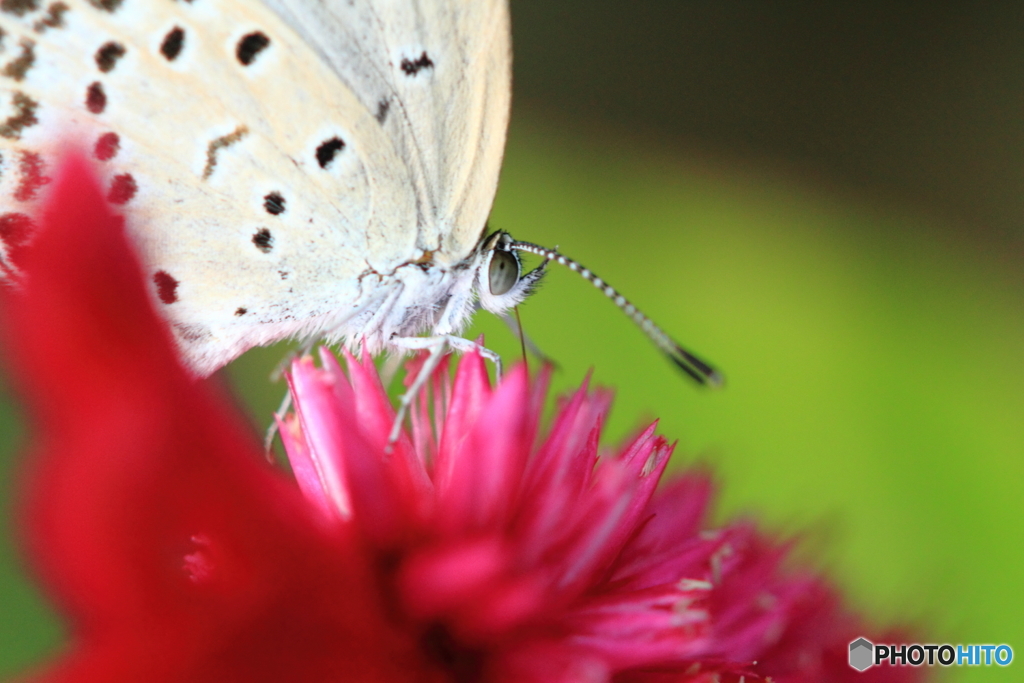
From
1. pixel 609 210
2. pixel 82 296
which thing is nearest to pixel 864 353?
pixel 609 210

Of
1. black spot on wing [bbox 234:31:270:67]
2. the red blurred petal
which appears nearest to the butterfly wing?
black spot on wing [bbox 234:31:270:67]

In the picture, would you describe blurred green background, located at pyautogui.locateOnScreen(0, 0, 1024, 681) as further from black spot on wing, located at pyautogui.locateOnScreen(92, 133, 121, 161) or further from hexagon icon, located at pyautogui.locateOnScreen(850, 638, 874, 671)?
black spot on wing, located at pyautogui.locateOnScreen(92, 133, 121, 161)

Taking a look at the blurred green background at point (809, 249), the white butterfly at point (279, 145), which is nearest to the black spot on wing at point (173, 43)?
the white butterfly at point (279, 145)

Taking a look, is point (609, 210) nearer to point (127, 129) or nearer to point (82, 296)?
point (127, 129)

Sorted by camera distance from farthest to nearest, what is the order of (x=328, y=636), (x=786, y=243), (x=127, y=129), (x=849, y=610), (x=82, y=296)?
(x=786, y=243)
(x=849, y=610)
(x=127, y=129)
(x=328, y=636)
(x=82, y=296)

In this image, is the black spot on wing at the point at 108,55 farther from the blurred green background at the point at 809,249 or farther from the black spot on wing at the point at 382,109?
the blurred green background at the point at 809,249

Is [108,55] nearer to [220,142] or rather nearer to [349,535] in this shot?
[220,142]
